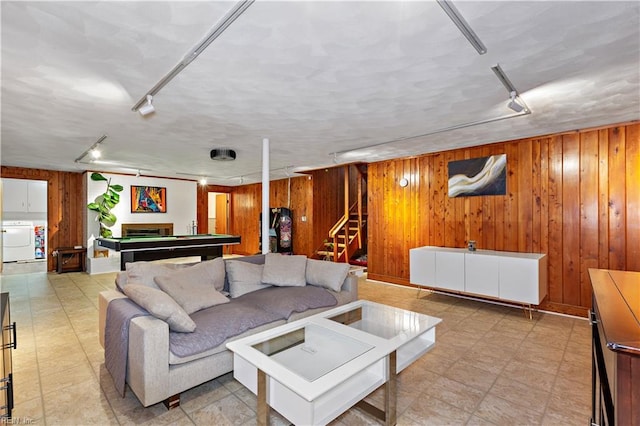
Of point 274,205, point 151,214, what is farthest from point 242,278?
point 274,205

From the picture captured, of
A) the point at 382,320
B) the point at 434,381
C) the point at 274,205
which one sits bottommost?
the point at 434,381

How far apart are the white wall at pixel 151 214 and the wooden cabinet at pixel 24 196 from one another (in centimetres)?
169

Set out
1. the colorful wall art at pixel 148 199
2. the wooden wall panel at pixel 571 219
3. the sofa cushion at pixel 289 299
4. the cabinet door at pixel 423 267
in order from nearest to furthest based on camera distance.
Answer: the sofa cushion at pixel 289 299 → the wooden wall panel at pixel 571 219 → the cabinet door at pixel 423 267 → the colorful wall art at pixel 148 199

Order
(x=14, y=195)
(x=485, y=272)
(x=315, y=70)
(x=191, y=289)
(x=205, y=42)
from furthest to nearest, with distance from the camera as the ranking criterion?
(x=14, y=195) < (x=485, y=272) < (x=191, y=289) < (x=315, y=70) < (x=205, y=42)

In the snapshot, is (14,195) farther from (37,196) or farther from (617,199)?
(617,199)

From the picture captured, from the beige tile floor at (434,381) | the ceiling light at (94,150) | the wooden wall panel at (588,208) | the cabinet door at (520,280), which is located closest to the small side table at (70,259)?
the ceiling light at (94,150)

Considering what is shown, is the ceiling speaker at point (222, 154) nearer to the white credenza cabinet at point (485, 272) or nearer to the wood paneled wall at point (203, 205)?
the white credenza cabinet at point (485, 272)

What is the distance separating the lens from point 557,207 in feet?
13.6

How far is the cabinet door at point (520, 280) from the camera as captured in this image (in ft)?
12.4

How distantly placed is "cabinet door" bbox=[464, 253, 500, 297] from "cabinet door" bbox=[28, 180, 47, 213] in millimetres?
9652

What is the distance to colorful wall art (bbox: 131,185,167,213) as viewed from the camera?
310 inches

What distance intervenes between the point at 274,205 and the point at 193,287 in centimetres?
678

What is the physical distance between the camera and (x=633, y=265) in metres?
3.65

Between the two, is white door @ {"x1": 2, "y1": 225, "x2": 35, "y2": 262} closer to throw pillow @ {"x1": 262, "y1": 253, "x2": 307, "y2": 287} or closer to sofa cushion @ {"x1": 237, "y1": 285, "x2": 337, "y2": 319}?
throw pillow @ {"x1": 262, "y1": 253, "x2": 307, "y2": 287}
